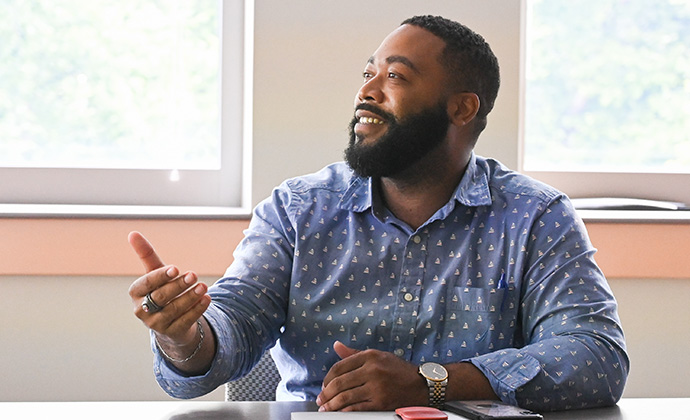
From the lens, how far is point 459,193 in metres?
1.76

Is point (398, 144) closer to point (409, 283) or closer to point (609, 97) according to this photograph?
point (409, 283)

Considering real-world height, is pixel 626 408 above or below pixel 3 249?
below

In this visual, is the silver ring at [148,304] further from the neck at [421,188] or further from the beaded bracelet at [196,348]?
the neck at [421,188]

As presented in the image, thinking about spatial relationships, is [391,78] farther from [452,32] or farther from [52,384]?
[52,384]

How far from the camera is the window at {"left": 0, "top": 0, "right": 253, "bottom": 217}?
265cm

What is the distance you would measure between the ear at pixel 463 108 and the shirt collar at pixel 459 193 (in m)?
0.13

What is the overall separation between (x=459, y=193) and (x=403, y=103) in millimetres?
238

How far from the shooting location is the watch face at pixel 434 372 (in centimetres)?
135

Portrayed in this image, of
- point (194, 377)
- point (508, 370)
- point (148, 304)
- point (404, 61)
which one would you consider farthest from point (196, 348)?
point (404, 61)

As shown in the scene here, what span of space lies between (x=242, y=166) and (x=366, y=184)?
0.99 m

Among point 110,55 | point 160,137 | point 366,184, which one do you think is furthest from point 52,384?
point 366,184

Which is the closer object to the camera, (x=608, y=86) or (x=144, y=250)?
(x=144, y=250)

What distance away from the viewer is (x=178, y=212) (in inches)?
98.5

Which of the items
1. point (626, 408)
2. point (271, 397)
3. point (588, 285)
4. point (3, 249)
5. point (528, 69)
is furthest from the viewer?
point (528, 69)
